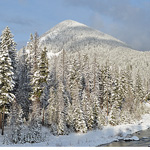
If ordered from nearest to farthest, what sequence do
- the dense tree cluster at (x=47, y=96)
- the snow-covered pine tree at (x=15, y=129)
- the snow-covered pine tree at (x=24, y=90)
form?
the snow-covered pine tree at (x=15, y=129) → the dense tree cluster at (x=47, y=96) → the snow-covered pine tree at (x=24, y=90)

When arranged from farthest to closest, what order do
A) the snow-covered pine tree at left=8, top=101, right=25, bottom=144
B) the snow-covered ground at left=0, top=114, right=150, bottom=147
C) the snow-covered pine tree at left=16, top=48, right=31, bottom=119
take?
the snow-covered pine tree at left=16, top=48, right=31, bottom=119 → the snow-covered ground at left=0, top=114, right=150, bottom=147 → the snow-covered pine tree at left=8, top=101, right=25, bottom=144

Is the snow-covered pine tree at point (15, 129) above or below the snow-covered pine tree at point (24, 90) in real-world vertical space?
below

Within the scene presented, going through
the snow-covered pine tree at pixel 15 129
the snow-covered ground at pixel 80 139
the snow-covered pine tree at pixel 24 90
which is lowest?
the snow-covered ground at pixel 80 139

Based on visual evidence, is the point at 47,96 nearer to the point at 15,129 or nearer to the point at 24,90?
the point at 24,90

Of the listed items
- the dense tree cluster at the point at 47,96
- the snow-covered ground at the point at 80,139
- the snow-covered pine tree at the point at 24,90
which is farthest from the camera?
the snow-covered pine tree at the point at 24,90

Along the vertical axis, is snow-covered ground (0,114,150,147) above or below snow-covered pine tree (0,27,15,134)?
below

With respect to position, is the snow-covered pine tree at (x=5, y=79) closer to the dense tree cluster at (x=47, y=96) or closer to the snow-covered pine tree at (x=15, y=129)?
the dense tree cluster at (x=47, y=96)

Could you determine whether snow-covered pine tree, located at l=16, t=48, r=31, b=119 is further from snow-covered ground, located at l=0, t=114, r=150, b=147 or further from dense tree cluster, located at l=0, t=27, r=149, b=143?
snow-covered ground, located at l=0, t=114, r=150, b=147

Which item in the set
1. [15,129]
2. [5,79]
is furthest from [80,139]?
[5,79]

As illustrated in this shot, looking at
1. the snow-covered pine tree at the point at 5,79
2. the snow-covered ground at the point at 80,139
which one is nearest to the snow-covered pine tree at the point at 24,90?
the snow-covered pine tree at the point at 5,79

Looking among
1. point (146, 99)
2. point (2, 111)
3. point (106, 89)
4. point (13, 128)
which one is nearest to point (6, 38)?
point (2, 111)

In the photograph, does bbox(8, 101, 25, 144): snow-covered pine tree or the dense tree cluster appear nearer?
bbox(8, 101, 25, 144): snow-covered pine tree

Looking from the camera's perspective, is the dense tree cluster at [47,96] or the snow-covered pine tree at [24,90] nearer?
the dense tree cluster at [47,96]

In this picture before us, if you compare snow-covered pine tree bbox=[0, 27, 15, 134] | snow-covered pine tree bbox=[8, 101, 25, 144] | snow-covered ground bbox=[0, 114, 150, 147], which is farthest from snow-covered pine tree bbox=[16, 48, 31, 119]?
snow-covered pine tree bbox=[8, 101, 25, 144]
